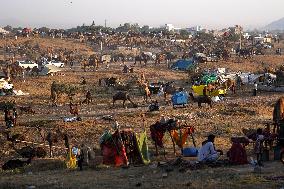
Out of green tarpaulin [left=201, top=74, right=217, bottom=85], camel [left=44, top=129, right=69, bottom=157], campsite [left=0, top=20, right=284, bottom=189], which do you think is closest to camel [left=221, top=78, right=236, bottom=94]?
campsite [left=0, top=20, right=284, bottom=189]

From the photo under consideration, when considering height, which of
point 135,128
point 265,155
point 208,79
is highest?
point 208,79

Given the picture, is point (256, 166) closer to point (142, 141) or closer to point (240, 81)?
point (142, 141)

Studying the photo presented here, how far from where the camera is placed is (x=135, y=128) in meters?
23.6

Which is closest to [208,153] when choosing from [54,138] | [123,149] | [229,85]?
[123,149]

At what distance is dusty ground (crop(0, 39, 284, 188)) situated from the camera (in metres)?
13.1

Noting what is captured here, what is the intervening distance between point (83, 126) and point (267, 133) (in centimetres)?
1006

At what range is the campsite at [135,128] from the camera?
45.5 feet

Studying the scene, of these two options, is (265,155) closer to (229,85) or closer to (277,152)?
(277,152)

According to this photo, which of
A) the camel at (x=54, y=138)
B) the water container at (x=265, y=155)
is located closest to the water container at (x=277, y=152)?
the water container at (x=265, y=155)

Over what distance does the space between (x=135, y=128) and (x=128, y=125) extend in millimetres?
738

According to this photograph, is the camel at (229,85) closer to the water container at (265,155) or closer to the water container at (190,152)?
the water container at (190,152)

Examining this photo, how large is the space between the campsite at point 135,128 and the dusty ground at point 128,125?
1.2 inches

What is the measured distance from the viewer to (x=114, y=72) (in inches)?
1961

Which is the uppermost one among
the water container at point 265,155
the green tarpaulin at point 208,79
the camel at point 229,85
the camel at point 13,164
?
the green tarpaulin at point 208,79
